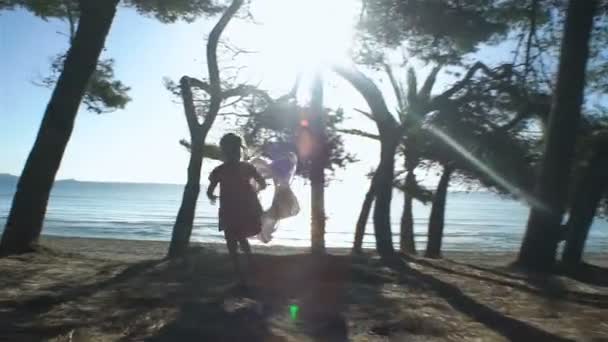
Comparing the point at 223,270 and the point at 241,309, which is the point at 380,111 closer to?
the point at 223,270

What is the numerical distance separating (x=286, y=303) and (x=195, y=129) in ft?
21.0

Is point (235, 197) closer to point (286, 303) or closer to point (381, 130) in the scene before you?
point (286, 303)

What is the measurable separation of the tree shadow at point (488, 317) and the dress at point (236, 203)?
2.22 metres

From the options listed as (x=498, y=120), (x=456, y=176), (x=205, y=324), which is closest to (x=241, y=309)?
(x=205, y=324)

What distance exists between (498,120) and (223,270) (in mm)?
11253

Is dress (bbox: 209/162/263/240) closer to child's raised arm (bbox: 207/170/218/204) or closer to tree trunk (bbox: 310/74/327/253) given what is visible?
child's raised arm (bbox: 207/170/218/204)

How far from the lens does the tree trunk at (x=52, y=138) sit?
9406 mm

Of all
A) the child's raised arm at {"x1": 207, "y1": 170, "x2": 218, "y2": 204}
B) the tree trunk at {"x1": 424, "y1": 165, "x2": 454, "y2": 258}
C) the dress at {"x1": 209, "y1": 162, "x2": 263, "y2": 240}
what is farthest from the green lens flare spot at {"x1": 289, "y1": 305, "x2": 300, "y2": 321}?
the tree trunk at {"x1": 424, "y1": 165, "x2": 454, "y2": 258}

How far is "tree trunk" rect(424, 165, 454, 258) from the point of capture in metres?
18.8

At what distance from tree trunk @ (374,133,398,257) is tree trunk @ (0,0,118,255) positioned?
563 cm

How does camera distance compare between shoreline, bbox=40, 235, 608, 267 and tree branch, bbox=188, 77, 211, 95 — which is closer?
tree branch, bbox=188, 77, 211, 95

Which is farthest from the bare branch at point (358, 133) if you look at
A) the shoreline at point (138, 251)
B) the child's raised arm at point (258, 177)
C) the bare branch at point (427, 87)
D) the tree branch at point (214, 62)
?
the child's raised arm at point (258, 177)

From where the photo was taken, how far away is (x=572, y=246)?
48.9 ft

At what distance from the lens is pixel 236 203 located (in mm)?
6457
